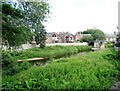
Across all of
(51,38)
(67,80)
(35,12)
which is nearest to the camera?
(67,80)

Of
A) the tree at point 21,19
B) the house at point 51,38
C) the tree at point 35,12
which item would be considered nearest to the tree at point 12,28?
the tree at point 21,19

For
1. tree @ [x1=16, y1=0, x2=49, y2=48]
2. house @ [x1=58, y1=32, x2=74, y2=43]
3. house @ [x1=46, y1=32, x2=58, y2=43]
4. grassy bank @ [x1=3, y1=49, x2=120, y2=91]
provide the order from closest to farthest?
grassy bank @ [x1=3, y1=49, x2=120, y2=91], tree @ [x1=16, y1=0, x2=49, y2=48], house @ [x1=46, y1=32, x2=58, y2=43], house @ [x1=58, y1=32, x2=74, y2=43]

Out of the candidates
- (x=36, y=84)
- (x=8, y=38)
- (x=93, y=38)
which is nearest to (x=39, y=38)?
(x=8, y=38)

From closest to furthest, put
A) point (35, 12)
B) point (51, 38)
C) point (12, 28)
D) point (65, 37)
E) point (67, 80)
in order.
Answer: point (67, 80) < point (12, 28) < point (35, 12) < point (51, 38) < point (65, 37)

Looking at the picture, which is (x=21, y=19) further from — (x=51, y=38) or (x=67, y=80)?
(x=51, y=38)

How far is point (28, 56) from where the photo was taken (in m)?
10.7

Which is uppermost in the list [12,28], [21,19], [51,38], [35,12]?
[35,12]

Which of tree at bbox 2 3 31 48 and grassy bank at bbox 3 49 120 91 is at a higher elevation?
tree at bbox 2 3 31 48

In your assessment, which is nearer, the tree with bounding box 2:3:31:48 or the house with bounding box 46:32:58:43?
the tree with bounding box 2:3:31:48

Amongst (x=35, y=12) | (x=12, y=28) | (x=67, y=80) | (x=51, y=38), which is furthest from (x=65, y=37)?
(x=67, y=80)

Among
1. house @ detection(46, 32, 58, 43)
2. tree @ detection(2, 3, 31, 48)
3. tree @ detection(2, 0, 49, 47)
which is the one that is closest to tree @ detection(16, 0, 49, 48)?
tree @ detection(2, 0, 49, 47)

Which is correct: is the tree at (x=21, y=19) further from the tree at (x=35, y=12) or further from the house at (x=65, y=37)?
the house at (x=65, y=37)

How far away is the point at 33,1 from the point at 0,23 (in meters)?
1.09

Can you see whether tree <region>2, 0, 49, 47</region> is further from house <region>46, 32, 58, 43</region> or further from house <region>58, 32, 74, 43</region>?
house <region>58, 32, 74, 43</region>
